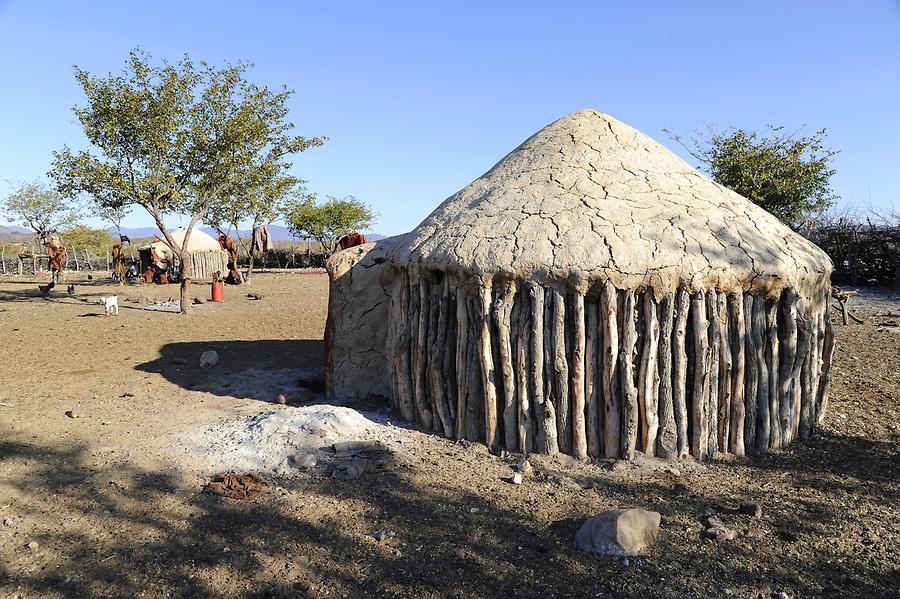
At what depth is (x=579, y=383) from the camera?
16.0 feet

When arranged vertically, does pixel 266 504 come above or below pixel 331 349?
below

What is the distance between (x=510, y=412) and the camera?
5078 millimetres

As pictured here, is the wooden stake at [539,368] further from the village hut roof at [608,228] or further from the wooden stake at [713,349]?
the wooden stake at [713,349]

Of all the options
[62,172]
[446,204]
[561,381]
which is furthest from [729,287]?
[62,172]

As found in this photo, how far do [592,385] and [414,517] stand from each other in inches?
69.5

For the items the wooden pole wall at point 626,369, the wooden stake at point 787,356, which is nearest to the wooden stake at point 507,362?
the wooden pole wall at point 626,369

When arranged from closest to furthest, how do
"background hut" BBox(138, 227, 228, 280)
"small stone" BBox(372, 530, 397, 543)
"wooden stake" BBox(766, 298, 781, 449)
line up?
"small stone" BBox(372, 530, 397, 543)
"wooden stake" BBox(766, 298, 781, 449)
"background hut" BBox(138, 227, 228, 280)

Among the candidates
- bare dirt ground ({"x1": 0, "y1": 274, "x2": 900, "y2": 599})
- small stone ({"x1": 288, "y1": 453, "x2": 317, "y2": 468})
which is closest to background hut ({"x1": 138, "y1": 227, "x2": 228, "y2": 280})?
bare dirt ground ({"x1": 0, "y1": 274, "x2": 900, "y2": 599})

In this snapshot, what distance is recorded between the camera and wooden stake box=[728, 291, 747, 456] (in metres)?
4.94

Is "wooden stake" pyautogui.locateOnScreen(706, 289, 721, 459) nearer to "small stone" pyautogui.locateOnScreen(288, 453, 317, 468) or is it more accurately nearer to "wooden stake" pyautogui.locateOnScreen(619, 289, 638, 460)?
"wooden stake" pyautogui.locateOnScreen(619, 289, 638, 460)

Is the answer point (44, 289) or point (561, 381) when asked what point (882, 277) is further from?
point (44, 289)

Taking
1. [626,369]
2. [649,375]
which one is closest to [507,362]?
[626,369]

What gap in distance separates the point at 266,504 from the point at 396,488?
36.0 inches

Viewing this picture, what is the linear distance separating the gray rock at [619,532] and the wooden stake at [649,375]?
117 centimetres
